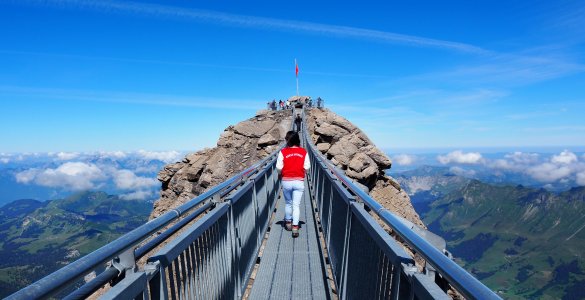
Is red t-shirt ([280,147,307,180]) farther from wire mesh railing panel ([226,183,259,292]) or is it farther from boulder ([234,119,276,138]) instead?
boulder ([234,119,276,138])

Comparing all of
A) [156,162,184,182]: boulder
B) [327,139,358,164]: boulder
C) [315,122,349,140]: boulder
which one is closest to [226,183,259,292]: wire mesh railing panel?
[327,139,358,164]: boulder

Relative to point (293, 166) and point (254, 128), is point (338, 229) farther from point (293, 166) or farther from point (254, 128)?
point (254, 128)

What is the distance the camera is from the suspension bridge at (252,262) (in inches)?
86.5

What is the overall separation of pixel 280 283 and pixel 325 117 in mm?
32115

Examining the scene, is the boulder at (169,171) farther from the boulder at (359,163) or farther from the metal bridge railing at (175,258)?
the metal bridge railing at (175,258)

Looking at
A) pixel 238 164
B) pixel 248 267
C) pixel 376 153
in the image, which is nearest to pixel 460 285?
pixel 248 267

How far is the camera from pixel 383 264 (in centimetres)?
331

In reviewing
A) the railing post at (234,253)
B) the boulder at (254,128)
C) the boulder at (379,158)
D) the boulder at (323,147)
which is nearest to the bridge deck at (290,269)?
the railing post at (234,253)

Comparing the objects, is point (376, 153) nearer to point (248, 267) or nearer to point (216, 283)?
point (248, 267)

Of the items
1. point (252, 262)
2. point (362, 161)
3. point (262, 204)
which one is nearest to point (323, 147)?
point (362, 161)

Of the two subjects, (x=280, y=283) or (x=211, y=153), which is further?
(x=211, y=153)

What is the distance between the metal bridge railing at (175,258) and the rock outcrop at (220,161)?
2424 centimetres

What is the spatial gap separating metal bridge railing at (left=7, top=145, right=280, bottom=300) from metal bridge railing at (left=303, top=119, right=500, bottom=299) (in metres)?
1.66

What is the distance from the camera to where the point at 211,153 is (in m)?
35.8
